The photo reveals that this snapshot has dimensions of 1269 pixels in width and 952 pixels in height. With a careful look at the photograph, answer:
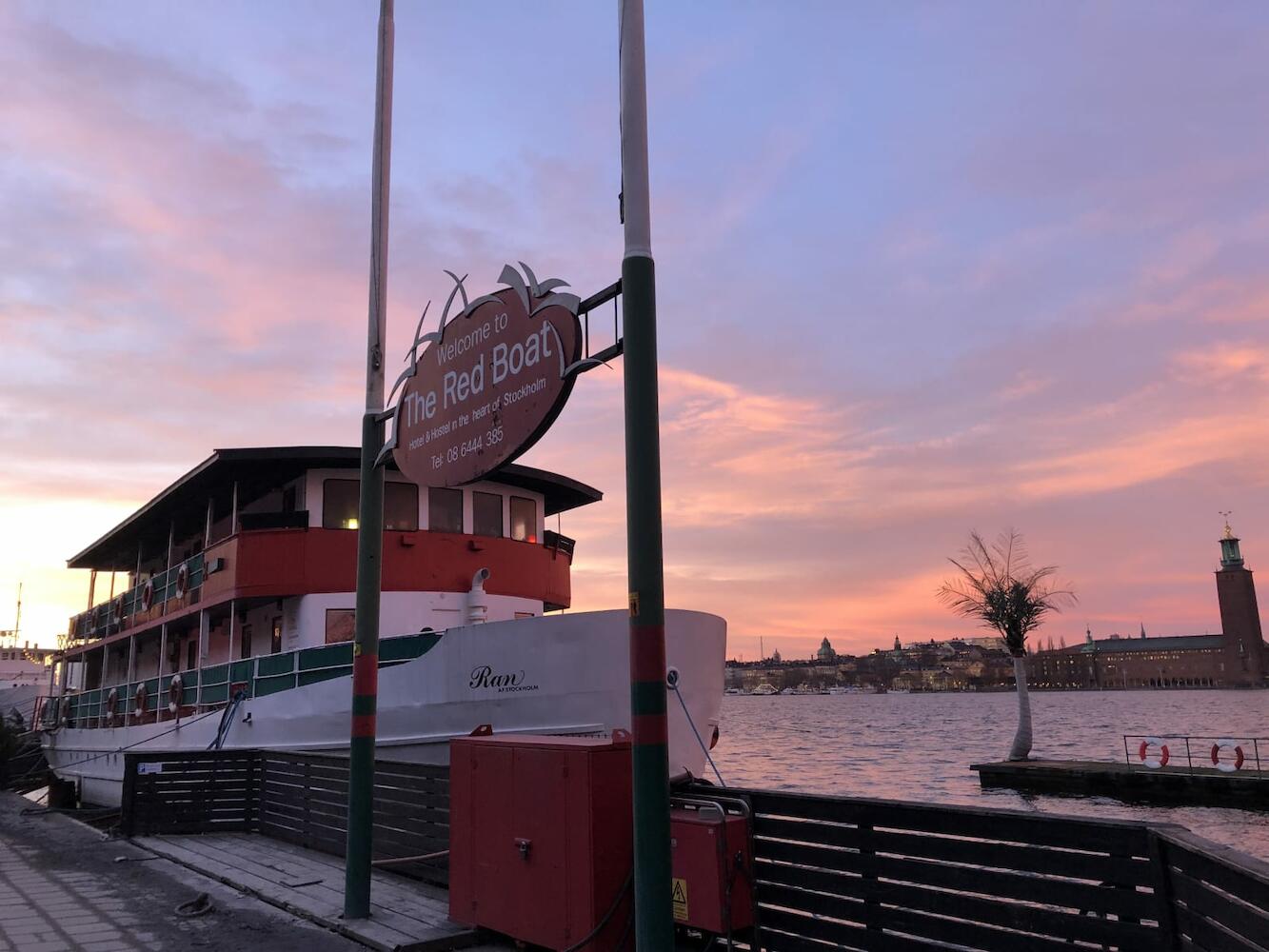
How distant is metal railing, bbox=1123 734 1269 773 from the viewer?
99.6 feet

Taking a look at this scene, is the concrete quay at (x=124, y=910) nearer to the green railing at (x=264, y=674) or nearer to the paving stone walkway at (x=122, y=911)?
the paving stone walkway at (x=122, y=911)

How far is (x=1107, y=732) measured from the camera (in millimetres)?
71000

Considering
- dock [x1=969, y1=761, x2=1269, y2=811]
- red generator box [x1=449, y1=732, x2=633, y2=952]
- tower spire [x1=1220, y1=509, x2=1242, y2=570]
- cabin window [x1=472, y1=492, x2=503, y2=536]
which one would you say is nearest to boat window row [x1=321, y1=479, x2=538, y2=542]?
cabin window [x1=472, y1=492, x2=503, y2=536]

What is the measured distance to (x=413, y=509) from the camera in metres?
17.4

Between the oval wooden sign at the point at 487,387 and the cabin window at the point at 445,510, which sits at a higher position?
the cabin window at the point at 445,510

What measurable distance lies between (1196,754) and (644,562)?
52.1 meters

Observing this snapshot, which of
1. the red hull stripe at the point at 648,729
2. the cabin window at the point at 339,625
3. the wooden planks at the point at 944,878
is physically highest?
the cabin window at the point at 339,625

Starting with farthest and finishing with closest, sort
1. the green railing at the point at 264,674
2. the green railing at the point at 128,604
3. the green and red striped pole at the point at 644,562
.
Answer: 1. the green railing at the point at 128,604
2. the green railing at the point at 264,674
3. the green and red striped pole at the point at 644,562

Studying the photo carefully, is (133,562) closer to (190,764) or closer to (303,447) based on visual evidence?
(303,447)

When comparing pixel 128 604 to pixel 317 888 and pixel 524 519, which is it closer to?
pixel 524 519

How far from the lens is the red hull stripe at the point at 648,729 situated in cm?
516

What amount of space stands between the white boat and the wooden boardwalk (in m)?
2.21

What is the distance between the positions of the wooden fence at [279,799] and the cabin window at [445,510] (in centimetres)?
548

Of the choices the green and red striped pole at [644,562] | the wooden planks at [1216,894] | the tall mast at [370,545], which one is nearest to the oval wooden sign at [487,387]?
the tall mast at [370,545]
